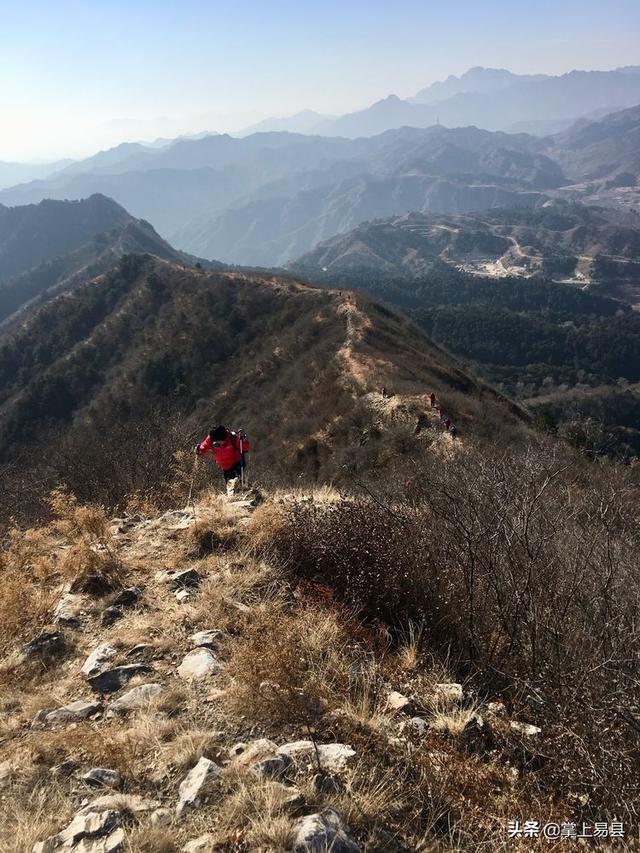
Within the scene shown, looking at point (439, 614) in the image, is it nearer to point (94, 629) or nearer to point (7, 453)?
point (94, 629)

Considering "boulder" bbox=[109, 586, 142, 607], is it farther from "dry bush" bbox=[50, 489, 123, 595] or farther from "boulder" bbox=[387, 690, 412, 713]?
"boulder" bbox=[387, 690, 412, 713]

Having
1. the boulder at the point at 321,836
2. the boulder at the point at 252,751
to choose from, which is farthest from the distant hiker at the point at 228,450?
the boulder at the point at 321,836

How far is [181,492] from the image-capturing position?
9.15m

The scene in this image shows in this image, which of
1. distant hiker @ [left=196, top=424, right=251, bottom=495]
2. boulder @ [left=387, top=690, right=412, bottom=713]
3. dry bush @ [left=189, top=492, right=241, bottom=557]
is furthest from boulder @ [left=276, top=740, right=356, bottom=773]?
distant hiker @ [left=196, top=424, right=251, bottom=495]

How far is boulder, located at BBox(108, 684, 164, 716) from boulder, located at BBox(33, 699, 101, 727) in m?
0.16

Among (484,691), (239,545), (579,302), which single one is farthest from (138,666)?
(579,302)

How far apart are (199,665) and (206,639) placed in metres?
0.33

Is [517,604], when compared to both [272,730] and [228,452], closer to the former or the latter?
[272,730]

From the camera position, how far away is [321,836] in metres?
2.35

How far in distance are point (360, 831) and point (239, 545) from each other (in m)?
3.72

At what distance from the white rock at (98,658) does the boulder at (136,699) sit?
1.50 ft

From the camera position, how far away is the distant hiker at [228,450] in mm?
9484

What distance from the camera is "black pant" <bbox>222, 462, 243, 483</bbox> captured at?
392 inches

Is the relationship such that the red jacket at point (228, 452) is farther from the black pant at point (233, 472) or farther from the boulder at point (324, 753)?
the boulder at point (324, 753)
